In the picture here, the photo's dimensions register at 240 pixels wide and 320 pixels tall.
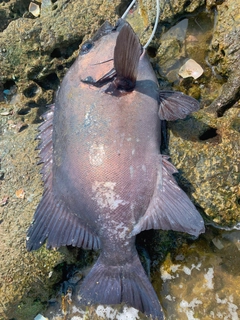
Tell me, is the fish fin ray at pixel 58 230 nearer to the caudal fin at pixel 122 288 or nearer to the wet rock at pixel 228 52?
the caudal fin at pixel 122 288

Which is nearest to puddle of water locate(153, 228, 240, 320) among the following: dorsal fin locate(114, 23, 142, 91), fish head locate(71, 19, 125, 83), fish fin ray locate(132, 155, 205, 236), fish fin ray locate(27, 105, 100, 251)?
fish fin ray locate(132, 155, 205, 236)

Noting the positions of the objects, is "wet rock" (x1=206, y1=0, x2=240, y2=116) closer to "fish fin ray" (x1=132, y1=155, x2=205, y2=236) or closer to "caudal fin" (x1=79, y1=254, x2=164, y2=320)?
"fish fin ray" (x1=132, y1=155, x2=205, y2=236)

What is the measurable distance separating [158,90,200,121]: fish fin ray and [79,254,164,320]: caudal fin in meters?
1.19

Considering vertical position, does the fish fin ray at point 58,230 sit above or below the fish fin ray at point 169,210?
above

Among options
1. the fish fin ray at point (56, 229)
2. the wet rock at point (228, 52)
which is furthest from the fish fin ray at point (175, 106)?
the fish fin ray at point (56, 229)

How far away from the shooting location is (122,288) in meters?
2.60

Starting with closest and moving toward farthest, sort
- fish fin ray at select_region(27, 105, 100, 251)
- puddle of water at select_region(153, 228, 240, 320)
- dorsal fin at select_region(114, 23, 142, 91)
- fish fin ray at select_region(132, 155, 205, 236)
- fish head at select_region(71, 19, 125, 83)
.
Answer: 1. dorsal fin at select_region(114, 23, 142, 91)
2. fish fin ray at select_region(132, 155, 205, 236)
3. fish fin ray at select_region(27, 105, 100, 251)
4. fish head at select_region(71, 19, 125, 83)
5. puddle of water at select_region(153, 228, 240, 320)

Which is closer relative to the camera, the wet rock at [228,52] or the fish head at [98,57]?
the fish head at [98,57]

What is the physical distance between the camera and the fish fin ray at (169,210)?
8.11 feet

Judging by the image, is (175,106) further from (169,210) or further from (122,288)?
(122,288)

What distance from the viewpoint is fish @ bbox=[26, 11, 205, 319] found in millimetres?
2521

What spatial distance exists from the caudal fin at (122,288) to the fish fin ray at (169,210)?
35 centimetres

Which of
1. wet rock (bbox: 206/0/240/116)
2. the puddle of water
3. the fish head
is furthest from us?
wet rock (bbox: 206/0/240/116)

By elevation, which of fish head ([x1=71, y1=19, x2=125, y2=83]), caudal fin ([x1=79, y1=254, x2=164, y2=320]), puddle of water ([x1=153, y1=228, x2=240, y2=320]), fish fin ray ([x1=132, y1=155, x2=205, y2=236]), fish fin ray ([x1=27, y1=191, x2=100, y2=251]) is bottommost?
puddle of water ([x1=153, y1=228, x2=240, y2=320])
